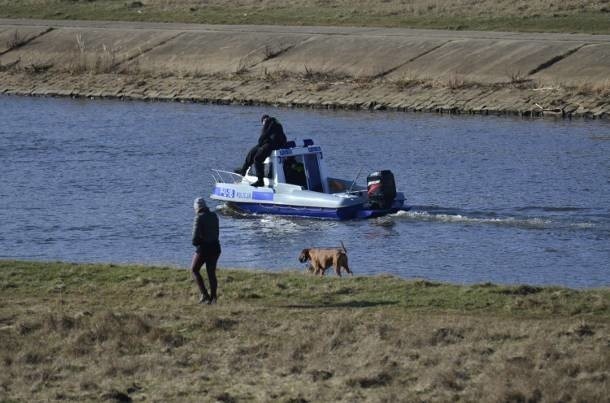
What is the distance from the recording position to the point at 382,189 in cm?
3538

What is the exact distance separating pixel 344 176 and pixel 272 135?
649cm

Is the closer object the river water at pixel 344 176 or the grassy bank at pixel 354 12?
the river water at pixel 344 176

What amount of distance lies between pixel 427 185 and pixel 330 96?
1994cm

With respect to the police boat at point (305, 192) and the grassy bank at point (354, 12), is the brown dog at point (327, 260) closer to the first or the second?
the police boat at point (305, 192)

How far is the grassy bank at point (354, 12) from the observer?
67.9 m

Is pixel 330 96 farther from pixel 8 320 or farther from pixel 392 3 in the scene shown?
pixel 8 320

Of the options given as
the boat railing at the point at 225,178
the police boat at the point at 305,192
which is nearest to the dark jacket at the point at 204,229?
the police boat at the point at 305,192

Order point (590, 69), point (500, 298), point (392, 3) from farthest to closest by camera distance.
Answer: point (392, 3) < point (590, 69) < point (500, 298)

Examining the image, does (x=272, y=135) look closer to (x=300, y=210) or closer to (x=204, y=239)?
(x=300, y=210)

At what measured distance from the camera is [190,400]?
17156 millimetres

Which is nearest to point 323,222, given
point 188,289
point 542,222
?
point 542,222

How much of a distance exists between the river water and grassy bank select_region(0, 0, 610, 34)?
44.4 feet

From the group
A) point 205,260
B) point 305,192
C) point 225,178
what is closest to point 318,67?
point 225,178

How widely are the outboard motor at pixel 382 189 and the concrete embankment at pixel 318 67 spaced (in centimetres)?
2015
